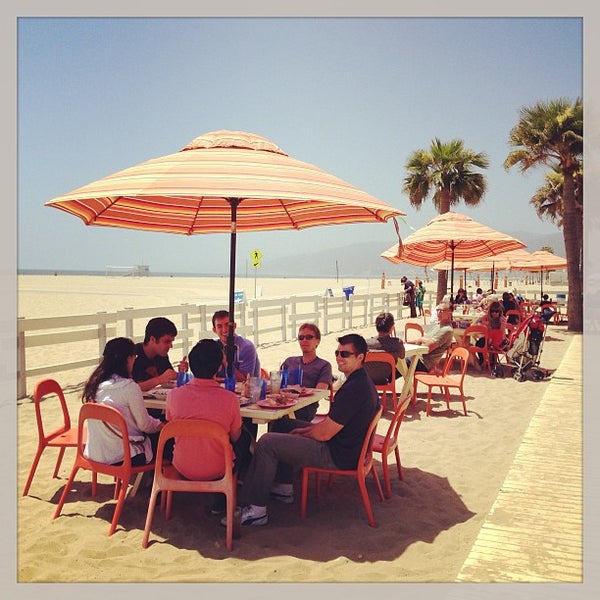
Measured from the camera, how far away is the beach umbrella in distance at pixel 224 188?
369cm

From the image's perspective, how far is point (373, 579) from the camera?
3350 mm

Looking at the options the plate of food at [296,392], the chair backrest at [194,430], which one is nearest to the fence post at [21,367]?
the plate of food at [296,392]

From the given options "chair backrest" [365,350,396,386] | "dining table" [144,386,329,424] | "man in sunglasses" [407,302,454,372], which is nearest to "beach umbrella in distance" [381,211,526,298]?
"man in sunglasses" [407,302,454,372]

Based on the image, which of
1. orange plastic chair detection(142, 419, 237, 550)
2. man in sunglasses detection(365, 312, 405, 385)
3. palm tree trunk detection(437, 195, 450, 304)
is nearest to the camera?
orange plastic chair detection(142, 419, 237, 550)

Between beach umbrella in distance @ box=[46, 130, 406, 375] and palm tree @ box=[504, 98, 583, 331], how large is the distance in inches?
611

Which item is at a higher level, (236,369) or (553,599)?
(236,369)

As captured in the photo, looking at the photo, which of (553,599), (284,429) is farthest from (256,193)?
(553,599)

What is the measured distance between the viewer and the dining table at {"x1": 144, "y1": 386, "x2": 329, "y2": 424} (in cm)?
409

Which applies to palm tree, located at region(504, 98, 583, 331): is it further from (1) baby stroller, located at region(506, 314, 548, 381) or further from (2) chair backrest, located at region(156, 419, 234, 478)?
(2) chair backrest, located at region(156, 419, 234, 478)

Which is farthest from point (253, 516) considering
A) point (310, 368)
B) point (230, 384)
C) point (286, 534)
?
point (310, 368)

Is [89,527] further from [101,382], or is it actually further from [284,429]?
[284,429]

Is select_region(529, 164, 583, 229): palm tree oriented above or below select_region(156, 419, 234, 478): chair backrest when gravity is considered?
above

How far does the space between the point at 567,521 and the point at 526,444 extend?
1.91 metres

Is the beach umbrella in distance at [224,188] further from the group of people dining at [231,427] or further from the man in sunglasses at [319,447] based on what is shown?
the man in sunglasses at [319,447]
